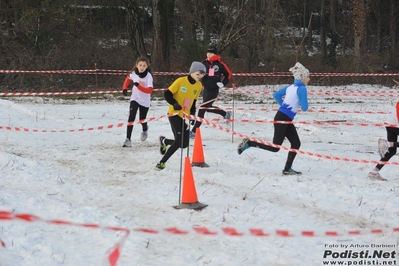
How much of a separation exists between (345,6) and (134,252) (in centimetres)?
3846

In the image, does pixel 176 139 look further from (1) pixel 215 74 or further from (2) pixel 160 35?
(2) pixel 160 35

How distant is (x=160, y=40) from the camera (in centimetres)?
2386

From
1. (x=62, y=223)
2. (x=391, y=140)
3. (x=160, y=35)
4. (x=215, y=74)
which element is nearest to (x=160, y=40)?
(x=160, y=35)

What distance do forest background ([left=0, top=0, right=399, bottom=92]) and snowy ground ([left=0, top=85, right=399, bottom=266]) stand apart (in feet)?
40.5

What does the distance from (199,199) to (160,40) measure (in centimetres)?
1717

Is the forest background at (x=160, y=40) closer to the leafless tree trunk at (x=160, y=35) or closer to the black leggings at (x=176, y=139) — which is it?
the leafless tree trunk at (x=160, y=35)

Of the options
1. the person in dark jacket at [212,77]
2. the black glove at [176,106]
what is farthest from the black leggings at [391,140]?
the person in dark jacket at [212,77]

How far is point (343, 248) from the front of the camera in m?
5.79

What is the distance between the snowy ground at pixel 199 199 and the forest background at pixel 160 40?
12.4 m

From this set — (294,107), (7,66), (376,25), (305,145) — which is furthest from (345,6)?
(294,107)

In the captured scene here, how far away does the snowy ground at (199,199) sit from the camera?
A: 5559 mm

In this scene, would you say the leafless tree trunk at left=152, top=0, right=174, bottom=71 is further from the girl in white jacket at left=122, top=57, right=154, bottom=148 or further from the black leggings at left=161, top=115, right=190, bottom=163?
the black leggings at left=161, top=115, right=190, bottom=163

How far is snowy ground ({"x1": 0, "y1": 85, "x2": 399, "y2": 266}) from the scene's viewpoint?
5.56 metres

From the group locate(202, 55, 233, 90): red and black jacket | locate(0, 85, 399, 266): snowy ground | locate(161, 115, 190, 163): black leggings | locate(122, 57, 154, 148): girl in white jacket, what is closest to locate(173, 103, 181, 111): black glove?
locate(161, 115, 190, 163): black leggings
